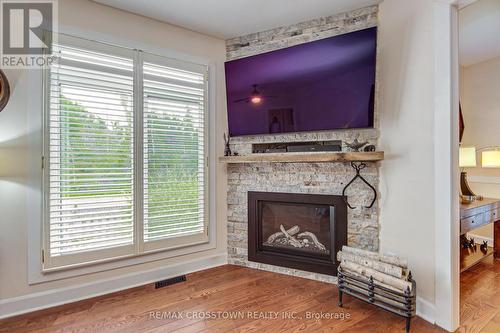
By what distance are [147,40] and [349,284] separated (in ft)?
9.56

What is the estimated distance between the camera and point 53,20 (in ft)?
7.22

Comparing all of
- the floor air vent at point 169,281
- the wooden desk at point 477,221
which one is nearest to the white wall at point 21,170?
the floor air vent at point 169,281

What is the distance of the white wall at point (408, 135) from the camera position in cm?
200

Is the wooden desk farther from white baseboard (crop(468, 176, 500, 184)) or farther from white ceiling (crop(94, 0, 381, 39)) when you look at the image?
white ceiling (crop(94, 0, 381, 39))

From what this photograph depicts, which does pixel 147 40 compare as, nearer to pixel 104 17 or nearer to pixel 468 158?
pixel 104 17

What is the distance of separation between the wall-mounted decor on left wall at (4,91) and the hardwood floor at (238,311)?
1656mm

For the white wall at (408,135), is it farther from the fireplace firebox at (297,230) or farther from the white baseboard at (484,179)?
the white baseboard at (484,179)

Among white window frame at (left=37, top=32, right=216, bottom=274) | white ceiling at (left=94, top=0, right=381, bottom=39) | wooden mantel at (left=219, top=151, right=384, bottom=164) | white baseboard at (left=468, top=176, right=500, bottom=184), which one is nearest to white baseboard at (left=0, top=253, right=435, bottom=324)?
white window frame at (left=37, top=32, right=216, bottom=274)

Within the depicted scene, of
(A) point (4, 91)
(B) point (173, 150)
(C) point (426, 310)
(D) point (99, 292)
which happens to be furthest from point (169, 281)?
(C) point (426, 310)

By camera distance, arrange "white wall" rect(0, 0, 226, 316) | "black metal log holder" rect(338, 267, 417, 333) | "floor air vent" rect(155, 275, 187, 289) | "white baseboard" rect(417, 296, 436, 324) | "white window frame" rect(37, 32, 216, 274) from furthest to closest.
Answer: "floor air vent" rect(155, 275, 187, 289) → "white window frame" rect(37, 32, 216, 274) → "white wall" rect(0, 0, 226, 316) → "white baseboard" rect(417, 296, 436, 324) → "black metal log holder" rect(338, 267, 417, 333)

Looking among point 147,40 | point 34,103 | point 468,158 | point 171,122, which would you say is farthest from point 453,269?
point 34,103

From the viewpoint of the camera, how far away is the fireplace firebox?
101 inches

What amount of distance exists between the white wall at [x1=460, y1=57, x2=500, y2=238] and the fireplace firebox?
2834 mm

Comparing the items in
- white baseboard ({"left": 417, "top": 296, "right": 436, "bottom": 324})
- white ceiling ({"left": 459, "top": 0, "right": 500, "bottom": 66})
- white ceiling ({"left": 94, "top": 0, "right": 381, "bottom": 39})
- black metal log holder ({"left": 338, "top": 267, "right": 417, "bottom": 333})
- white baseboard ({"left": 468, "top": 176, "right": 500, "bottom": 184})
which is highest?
white ceiling ({"left": 459, "top": 0, "right": 500, "bottom": 66})
